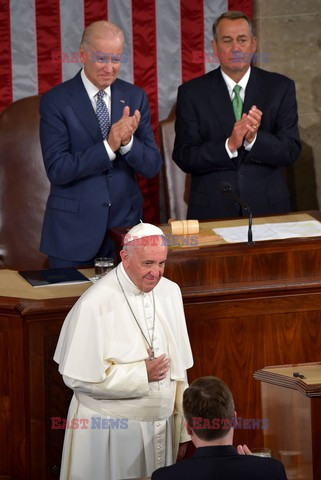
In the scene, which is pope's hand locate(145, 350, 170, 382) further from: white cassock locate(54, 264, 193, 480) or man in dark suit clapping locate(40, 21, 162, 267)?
man in dark suit clapping locate(40, 21, 162, 267)

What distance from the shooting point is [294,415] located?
4.57 metres

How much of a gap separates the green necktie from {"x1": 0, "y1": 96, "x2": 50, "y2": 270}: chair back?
1.78 m

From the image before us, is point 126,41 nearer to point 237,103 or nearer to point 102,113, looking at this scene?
point 237,103

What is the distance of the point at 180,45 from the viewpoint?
8.36 meters

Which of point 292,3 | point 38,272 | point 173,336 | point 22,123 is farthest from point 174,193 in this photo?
point 173,336

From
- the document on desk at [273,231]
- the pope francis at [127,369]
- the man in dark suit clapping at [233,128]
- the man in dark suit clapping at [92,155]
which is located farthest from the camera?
the man in dark suit clapping at [233,128]

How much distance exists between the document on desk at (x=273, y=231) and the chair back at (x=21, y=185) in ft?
7.80

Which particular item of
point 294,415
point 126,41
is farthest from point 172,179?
point 294,415

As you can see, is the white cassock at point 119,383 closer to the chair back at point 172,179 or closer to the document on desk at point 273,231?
the document on desk at point 273,231

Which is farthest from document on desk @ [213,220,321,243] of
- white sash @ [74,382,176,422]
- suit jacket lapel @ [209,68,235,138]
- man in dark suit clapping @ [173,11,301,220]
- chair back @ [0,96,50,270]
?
chair back @ [0,96,50,270]

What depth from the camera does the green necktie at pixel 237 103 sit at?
692 cm

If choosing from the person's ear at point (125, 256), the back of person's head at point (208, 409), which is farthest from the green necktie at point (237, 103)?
the back of person's head at point (208, 409)

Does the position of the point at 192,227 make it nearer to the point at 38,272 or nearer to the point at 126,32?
the point at 38,272

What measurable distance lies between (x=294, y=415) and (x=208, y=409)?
3.05ft
